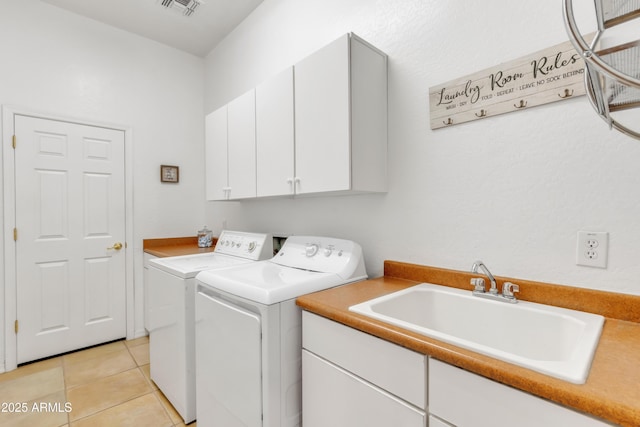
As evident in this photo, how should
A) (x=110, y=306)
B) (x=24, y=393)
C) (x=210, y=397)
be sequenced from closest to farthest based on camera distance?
(x=210, y=397) < (x=24, y=393) < (x=110, y=306)

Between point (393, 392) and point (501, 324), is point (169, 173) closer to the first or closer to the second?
point (393, 392)

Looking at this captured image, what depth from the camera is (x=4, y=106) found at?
2.32m

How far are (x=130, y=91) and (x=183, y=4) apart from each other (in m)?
1.01

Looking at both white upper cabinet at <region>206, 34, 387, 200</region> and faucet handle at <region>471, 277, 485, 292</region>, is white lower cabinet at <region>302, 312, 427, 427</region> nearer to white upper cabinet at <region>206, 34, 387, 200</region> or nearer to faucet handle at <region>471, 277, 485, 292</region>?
faucet handle at <region>471, 277, 485, 292</region>

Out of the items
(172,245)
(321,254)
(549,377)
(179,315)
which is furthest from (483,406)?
(172,245)

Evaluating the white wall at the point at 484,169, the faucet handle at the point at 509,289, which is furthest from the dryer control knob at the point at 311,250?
the faucet handle at the point at 509,289

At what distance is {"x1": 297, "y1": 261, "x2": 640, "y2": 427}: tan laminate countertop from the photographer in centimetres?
58

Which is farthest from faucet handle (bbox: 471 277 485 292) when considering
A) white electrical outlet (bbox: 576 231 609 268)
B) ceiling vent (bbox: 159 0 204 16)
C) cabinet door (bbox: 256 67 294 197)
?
ceiling vent (bbox: 159 0 204 16)

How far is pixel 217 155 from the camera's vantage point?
8.19 ft

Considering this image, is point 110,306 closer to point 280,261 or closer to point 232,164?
point 232,164

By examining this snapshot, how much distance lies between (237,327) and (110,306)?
2252mm

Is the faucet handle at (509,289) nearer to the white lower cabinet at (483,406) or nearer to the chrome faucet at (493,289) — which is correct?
the chrome faucet at (493,289)

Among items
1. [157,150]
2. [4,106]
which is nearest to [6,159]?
[4,106]

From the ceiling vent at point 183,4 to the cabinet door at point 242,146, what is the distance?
0.98 metres
